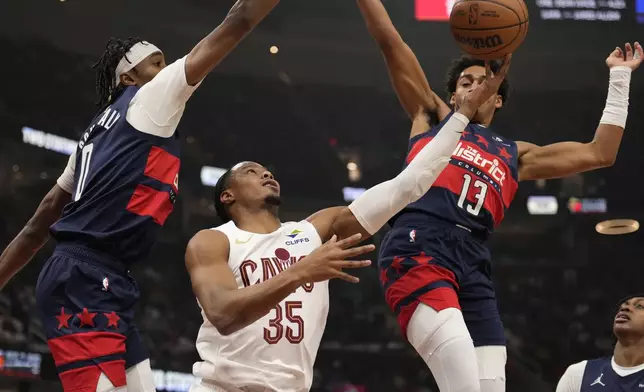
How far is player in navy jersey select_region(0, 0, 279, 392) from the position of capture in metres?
3.00

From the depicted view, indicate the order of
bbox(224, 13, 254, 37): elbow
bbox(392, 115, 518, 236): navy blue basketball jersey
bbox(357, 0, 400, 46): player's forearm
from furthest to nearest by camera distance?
bbox(357, 0, 400, 46): player's forearm < bbox(392, 115, 518, 236): navy blue basketball jersey < bbox(224, 13, 254, 37): elbow

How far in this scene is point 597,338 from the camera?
12164 millimetres

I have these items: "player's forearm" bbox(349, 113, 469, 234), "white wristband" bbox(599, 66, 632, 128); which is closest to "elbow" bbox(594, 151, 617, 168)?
"white wristband" bbox(599, 66, 632, 128)

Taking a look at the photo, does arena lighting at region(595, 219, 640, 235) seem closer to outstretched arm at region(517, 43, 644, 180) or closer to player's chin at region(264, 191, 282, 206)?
outstretched arm at region(517, 43, 644, 180)

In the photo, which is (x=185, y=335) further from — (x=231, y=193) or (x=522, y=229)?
(x=231, y=193)

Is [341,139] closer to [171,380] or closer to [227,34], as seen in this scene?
[171,380]

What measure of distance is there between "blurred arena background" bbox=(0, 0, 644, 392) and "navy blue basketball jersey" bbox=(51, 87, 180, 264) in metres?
8.01

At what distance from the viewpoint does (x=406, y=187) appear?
122 inches

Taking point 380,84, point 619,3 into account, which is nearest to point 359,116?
point 380,84

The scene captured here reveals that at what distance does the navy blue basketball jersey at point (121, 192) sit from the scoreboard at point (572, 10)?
808cm

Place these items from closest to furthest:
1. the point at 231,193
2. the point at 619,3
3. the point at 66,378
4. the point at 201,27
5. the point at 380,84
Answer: the point at 66,378, the point at 231,193, the point at 619,3, the point at 201,27, the point at 380,84

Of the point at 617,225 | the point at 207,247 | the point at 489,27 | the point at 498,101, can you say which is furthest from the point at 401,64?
the point at 617,225

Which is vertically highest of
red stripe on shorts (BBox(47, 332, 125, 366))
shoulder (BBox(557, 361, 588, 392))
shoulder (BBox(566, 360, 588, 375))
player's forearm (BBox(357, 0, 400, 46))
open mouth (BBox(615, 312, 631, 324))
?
player's forearm (BBox(357, 0, 400, 46))

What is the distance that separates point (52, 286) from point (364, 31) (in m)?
9.78
